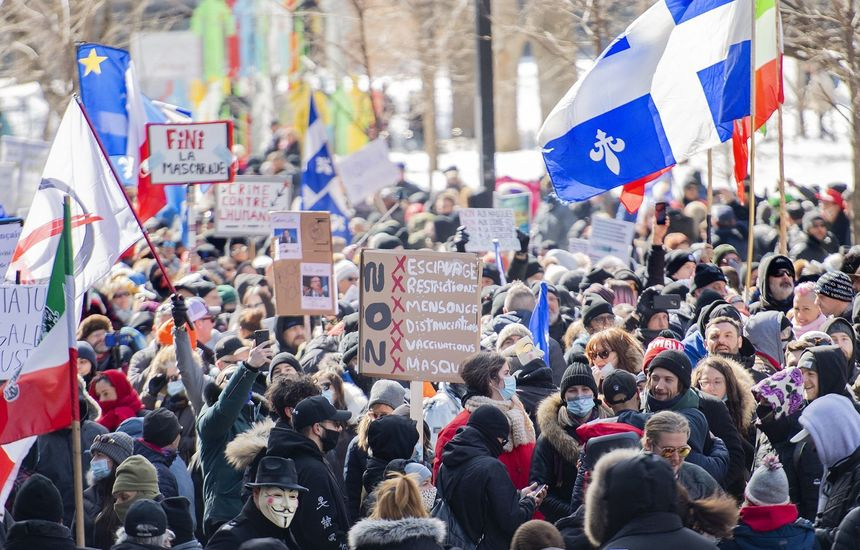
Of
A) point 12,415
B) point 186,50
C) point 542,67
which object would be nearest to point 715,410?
point 12,415

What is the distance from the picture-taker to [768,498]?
6.07 m

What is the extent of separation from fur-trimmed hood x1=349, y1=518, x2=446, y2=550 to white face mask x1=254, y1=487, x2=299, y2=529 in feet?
2.06

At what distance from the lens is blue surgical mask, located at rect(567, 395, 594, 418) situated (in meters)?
6.95

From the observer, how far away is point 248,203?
16078 mm

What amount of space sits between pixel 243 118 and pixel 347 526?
95.6ft

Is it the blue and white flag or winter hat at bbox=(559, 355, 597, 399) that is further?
the blue and white flag

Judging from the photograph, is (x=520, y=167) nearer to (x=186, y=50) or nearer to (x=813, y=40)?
(x=186, y=50)

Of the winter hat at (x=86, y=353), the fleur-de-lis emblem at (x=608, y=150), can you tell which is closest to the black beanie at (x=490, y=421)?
the winter hat at (x=86, y=353)

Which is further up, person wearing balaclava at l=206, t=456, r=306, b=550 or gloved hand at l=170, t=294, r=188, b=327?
gloved hand at l=170, t=294, r=188, b=327

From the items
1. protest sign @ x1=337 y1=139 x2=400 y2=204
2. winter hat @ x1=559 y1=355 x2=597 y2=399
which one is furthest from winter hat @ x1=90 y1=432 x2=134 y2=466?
protest sign @ x1=337 y1=139 x2=400 y2=204

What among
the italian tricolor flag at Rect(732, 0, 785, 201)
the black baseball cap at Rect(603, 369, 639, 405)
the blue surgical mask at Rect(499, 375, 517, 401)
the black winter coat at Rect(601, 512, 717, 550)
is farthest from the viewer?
the italian tricolor flag at Rect(732, 0, 785, 201)

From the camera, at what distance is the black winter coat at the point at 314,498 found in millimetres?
6551

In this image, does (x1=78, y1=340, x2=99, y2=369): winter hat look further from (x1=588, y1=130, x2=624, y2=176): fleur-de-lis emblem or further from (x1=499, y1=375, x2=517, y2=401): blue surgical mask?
(x1=588, y1=130, x2=624, y2=176): fleur-de-lis emblem

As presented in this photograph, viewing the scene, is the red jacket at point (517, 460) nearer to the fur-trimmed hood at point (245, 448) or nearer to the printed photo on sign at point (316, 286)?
the fur-trimmed hood at point (245, 448)
